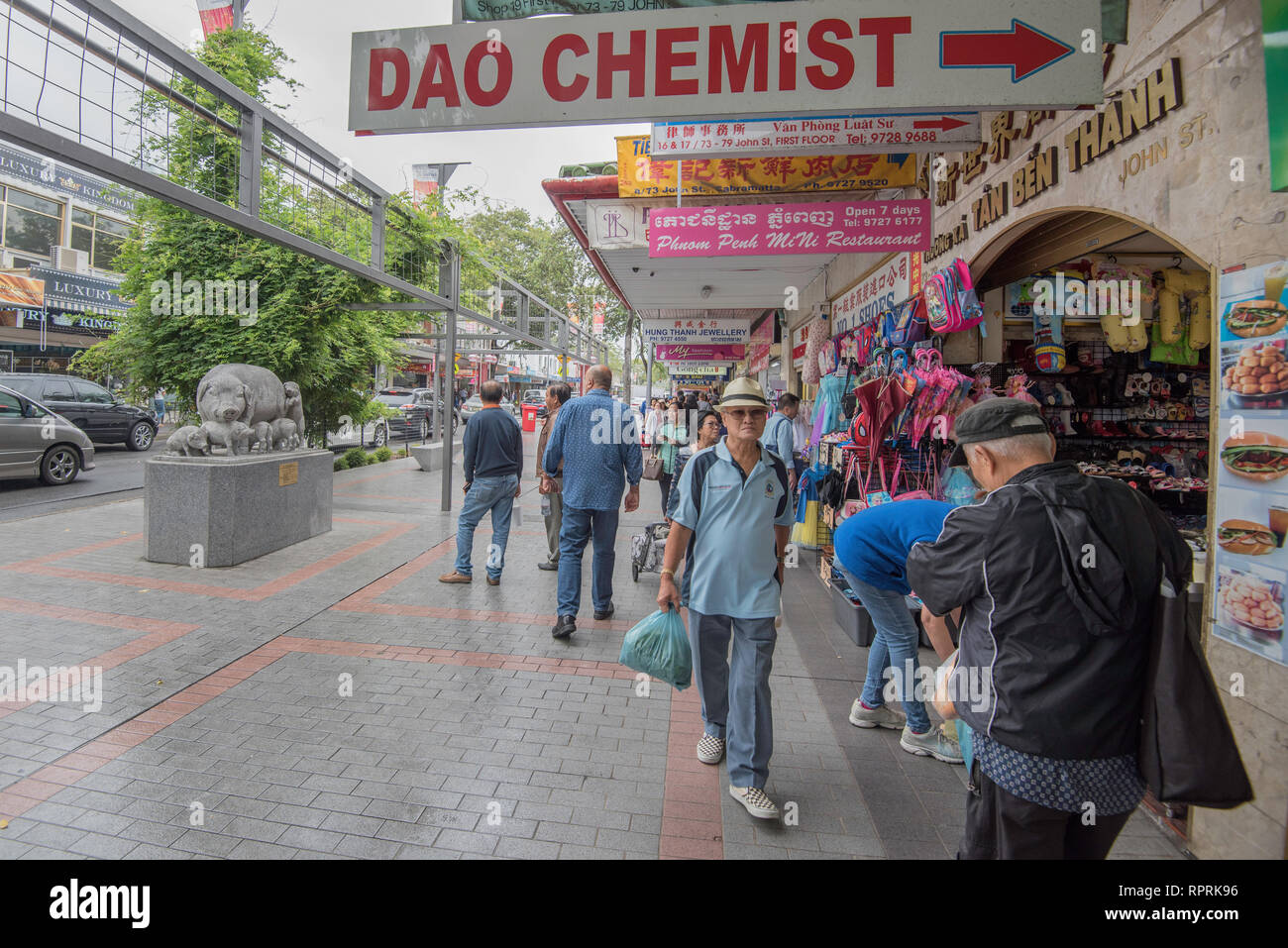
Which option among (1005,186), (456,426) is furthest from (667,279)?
(456,426)

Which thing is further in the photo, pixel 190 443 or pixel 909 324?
pixel 190 443

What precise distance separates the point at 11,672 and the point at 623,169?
5950 mm

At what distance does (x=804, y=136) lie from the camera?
4.07 meters

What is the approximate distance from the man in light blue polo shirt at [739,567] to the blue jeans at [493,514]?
3.35 meters

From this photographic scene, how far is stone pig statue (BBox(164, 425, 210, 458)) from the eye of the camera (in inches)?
264

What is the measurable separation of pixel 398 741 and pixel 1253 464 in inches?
153

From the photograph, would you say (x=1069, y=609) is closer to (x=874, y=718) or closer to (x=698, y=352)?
(x=874, y=718)

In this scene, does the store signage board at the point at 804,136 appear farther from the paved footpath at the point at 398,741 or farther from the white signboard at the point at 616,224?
the paved footpath at the point at 398,741

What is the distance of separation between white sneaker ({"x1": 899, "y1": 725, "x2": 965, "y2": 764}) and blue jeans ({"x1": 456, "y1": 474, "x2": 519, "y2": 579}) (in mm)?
3897

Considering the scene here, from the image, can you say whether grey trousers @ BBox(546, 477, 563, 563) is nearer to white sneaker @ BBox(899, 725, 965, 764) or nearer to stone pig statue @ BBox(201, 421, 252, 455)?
stone pig statue @ BBox(201, 421, 252, 455)

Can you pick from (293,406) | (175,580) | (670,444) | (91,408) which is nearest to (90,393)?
(91,408)

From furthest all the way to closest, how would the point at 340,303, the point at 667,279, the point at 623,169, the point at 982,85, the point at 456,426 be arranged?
the point at 456,426 → the point at 340,303 → the point at 667,279 → the point at 623,169 → the point at 982,85
